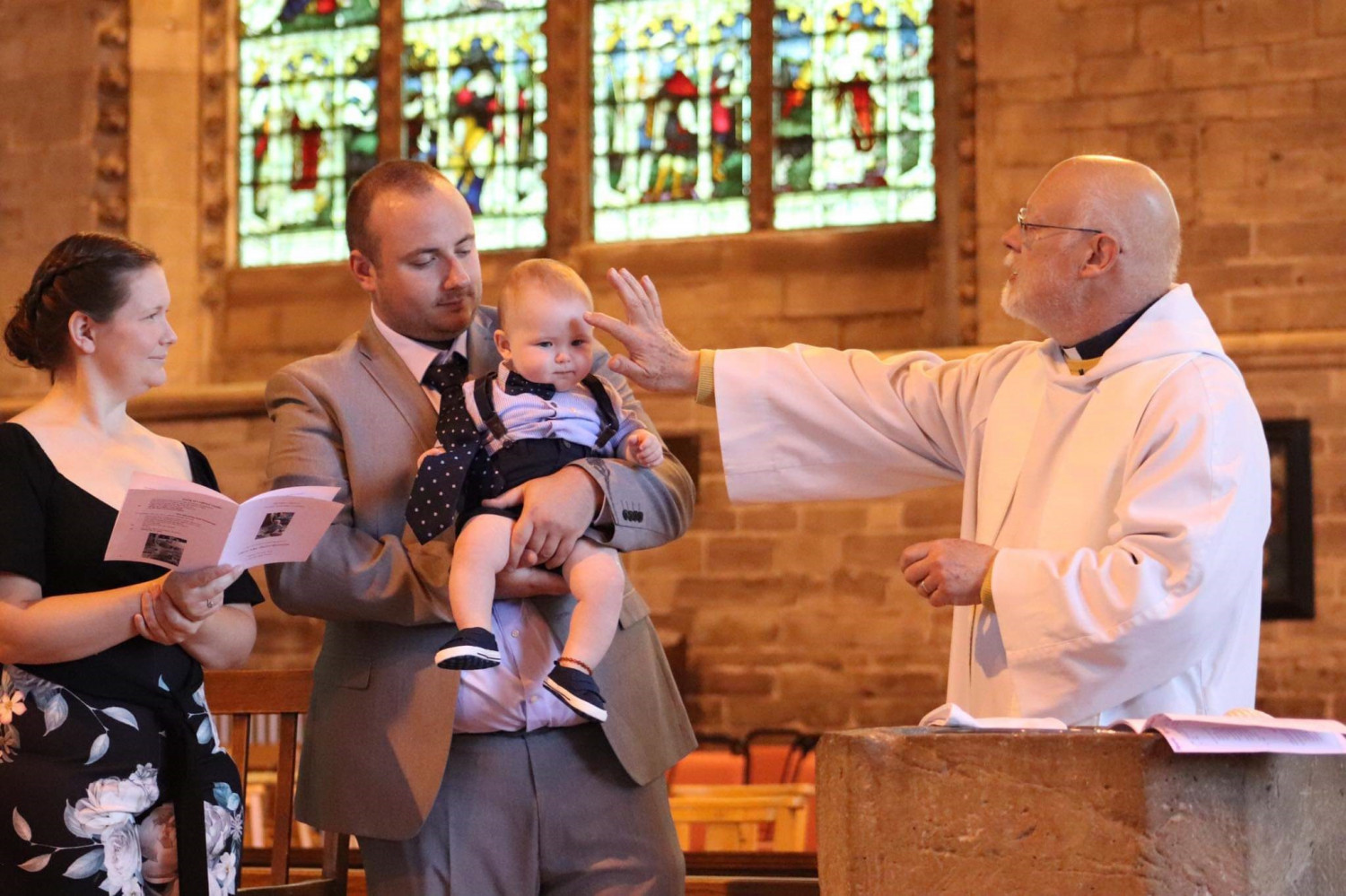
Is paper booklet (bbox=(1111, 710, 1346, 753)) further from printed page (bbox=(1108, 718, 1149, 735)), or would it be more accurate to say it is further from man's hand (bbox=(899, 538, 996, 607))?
man's hand (bbox=(899, 538, 996, 607))

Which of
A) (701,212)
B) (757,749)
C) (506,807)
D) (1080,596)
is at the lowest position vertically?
(757,749)

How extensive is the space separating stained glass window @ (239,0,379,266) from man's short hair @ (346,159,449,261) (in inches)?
269

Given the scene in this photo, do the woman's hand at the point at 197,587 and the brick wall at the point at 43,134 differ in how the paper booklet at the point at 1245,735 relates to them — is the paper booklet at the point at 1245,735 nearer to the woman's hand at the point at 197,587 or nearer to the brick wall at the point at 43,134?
the woman's hand at the point at 197,587

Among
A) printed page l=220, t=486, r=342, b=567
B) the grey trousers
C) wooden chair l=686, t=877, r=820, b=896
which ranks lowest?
wooden chair l=686, t=877, r=820, b=896

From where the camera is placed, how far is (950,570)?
9.48 feet

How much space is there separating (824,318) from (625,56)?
191cm

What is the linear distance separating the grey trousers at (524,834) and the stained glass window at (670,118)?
6.56m

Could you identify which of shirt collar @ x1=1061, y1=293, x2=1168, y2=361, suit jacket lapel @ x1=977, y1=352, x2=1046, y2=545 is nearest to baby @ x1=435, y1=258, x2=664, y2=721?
suit jacket lapel @ x1=977, y1=352, x2=1046, y2=545

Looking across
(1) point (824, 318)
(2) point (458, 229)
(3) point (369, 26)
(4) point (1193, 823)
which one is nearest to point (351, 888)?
Answer: (2) point (458, 229)

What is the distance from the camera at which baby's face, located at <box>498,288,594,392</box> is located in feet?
9.34

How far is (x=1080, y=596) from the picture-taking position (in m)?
2.80

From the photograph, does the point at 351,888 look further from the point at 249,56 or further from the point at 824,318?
the point at 249,56

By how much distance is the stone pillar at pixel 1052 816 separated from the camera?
2.05 metres

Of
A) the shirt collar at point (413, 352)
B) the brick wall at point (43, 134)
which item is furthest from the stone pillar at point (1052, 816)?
the brick wall at point (43, 134)
